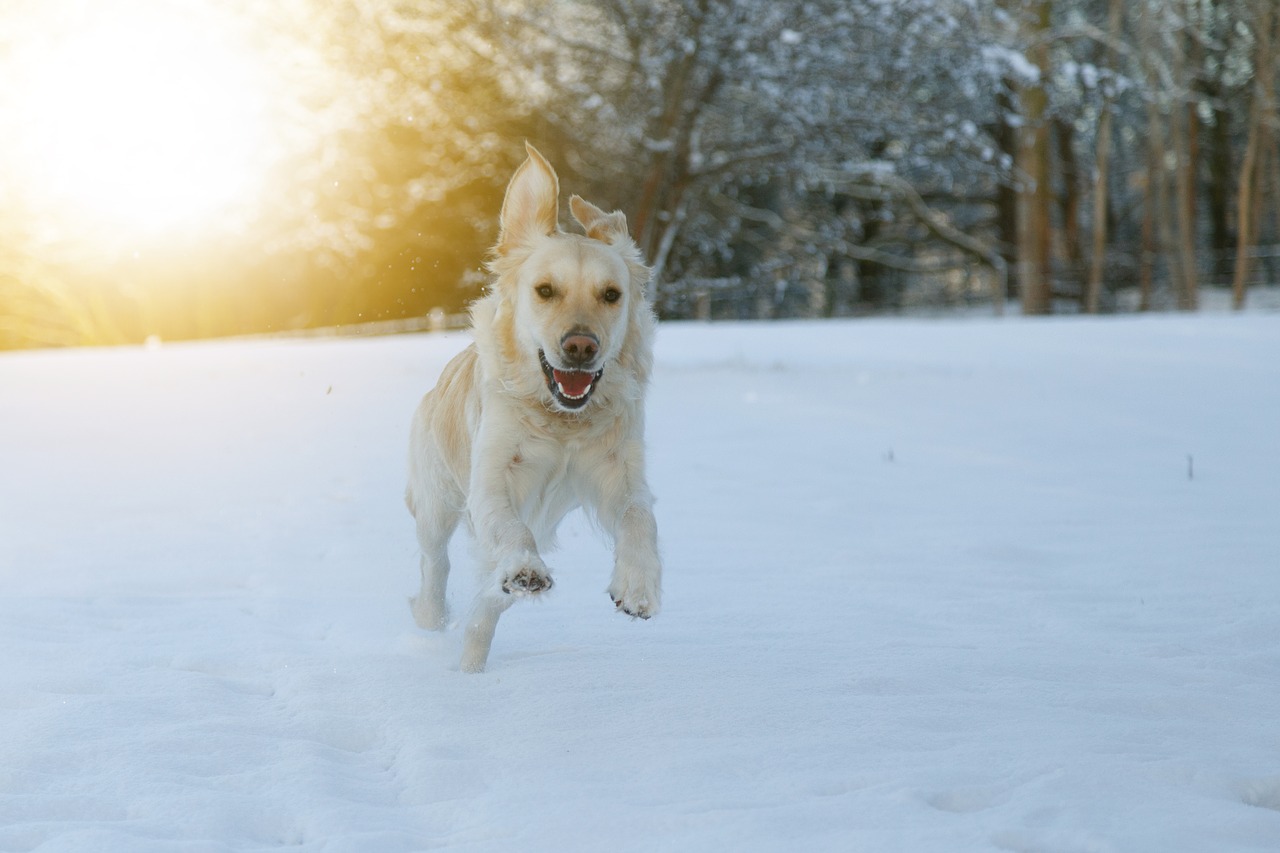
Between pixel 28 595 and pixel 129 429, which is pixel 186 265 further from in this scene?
pixel 28 595

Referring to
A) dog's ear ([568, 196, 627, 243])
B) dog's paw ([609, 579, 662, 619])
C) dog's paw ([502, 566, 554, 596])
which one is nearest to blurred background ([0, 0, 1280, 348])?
dog's ear ([568, 196, 627, 243])

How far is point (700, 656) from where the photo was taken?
4.68m

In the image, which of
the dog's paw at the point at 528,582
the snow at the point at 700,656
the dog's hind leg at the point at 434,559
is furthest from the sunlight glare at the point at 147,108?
the dog's paw at the point at 528,582

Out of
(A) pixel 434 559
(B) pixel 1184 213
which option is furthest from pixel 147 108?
(B) pixel 1184 213

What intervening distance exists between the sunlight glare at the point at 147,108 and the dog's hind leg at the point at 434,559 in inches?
556

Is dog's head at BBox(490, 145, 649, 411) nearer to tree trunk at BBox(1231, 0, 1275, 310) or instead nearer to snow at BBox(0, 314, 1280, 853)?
snow at BBox(0, 314, 1280, 853)

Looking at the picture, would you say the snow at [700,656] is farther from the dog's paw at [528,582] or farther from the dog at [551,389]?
the dog at [551,389]

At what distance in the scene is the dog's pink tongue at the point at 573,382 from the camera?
4.40 m

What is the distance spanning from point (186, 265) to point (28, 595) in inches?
1000

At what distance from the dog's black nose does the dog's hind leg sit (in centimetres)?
113

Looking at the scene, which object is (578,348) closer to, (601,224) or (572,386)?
(572,386)

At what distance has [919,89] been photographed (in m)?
18.1

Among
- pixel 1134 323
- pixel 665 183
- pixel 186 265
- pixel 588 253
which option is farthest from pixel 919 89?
pixel 186 265

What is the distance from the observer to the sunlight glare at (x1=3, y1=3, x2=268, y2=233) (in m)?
17.9
